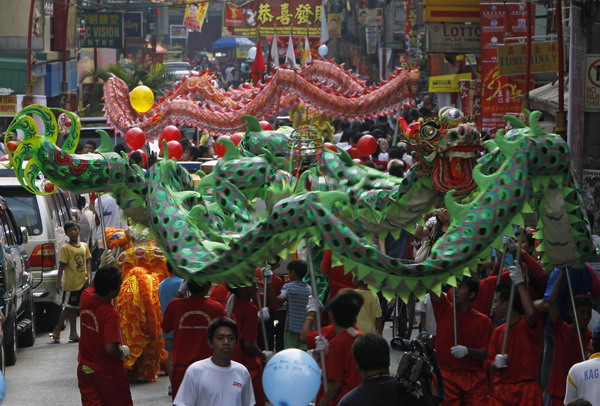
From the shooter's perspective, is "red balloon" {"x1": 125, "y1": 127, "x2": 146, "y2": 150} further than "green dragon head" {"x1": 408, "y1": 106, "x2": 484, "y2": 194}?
Yes

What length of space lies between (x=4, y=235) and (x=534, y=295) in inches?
228

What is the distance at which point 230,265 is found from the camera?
8469mm

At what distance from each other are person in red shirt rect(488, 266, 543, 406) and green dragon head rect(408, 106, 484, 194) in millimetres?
718

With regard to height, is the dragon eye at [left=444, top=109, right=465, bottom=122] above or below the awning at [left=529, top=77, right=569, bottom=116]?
below

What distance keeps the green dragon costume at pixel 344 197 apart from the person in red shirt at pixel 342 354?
0.31 meters

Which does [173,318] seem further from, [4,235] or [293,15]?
[293,15]

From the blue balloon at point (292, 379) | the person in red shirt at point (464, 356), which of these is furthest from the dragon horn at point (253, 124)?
the blue balloon at point (292, 379)

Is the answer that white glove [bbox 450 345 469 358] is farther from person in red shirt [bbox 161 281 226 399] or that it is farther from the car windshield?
the car windshield

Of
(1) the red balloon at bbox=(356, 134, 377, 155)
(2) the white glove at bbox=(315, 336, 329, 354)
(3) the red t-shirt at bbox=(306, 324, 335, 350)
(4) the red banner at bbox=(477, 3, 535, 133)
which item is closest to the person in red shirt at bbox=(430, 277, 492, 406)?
(3) the red t-shirt at bbox=(306, 324, 335, 350)

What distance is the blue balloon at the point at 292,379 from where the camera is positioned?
698cm

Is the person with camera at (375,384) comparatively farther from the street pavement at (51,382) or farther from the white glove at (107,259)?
the white glove at (107,259)

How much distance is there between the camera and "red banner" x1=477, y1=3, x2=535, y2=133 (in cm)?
2044

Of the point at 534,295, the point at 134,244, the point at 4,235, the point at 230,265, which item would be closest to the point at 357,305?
the point at 230,265

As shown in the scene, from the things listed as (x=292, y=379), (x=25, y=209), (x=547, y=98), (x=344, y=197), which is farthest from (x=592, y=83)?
(x=292, y=379)
